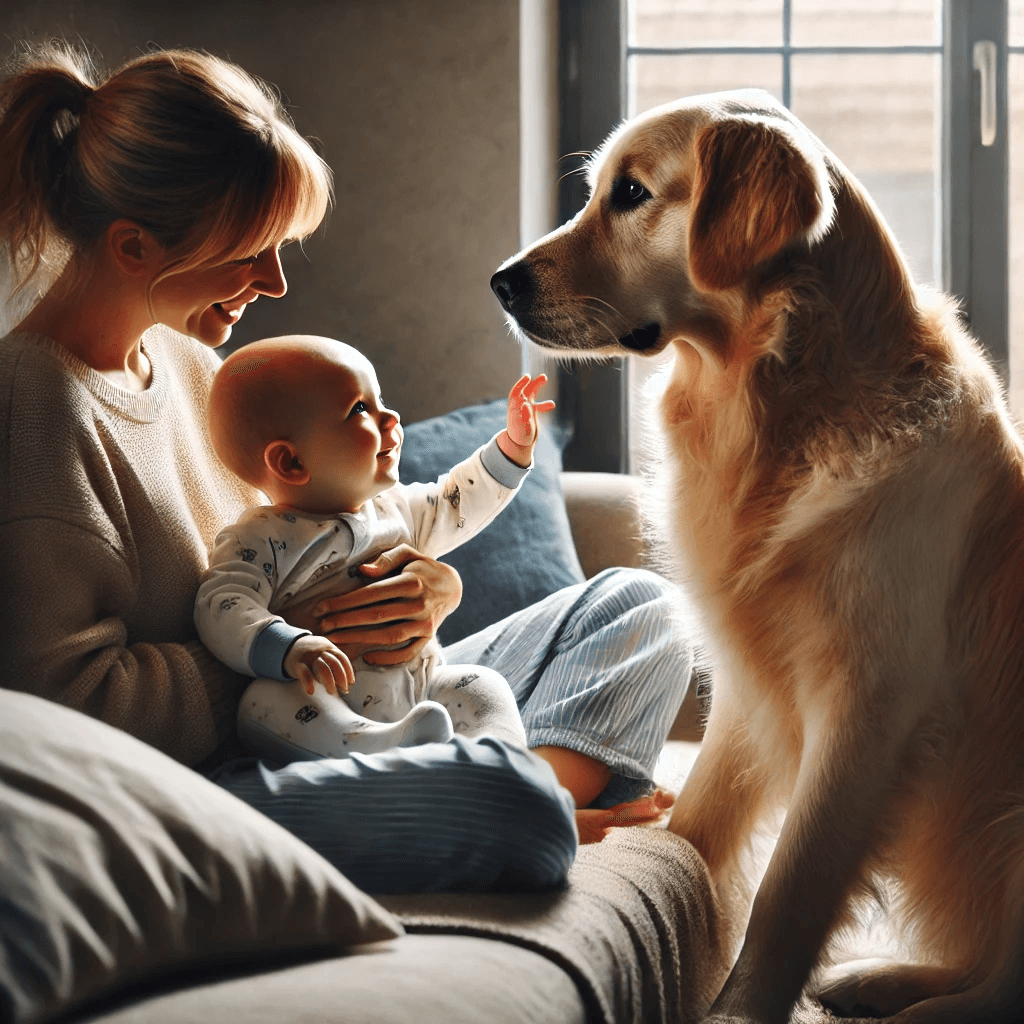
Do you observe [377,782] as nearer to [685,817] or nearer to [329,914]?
[329,914]

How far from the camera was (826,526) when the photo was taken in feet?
→ 3.51

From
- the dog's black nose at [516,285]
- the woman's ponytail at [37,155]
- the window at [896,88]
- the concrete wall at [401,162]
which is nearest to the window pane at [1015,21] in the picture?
the window at [896,88]

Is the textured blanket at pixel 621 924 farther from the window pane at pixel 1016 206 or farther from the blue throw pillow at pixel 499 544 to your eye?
the window pane at pixel 1016 206

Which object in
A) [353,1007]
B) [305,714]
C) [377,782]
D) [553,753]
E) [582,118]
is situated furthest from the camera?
[582,118]

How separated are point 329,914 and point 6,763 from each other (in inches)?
8.9

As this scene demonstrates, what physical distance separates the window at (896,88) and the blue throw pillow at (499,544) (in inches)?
28.5

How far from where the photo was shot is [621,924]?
0.90m

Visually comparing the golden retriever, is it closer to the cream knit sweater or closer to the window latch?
the cream knit sweater

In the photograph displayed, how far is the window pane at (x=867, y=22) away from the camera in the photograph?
2775mm

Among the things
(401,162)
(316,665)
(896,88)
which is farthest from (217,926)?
(896,88)

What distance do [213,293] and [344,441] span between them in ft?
0.73

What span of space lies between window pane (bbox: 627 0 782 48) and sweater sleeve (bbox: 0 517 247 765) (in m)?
2.33

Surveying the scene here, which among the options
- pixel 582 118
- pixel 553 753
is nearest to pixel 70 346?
pixel 553 753

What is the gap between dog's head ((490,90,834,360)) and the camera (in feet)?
3.61
